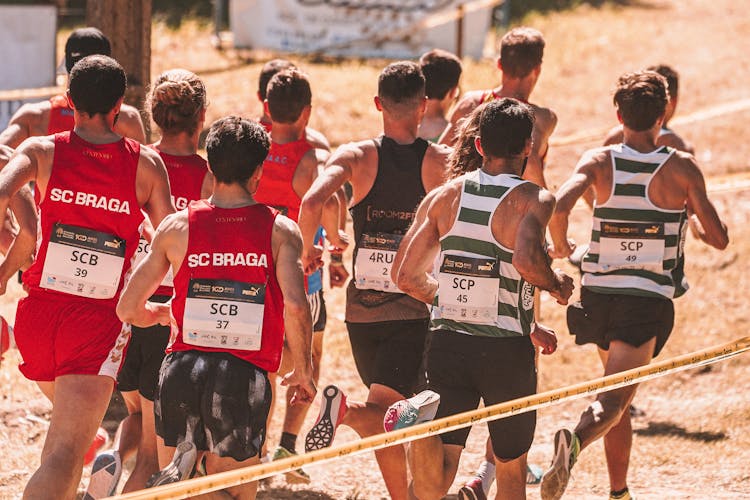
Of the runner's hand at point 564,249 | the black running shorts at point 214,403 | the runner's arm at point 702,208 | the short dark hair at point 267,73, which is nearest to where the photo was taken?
the black running shorts at point 214,403

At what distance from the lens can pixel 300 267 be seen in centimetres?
440

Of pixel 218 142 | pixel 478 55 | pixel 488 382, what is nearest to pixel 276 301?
pixel 218 142

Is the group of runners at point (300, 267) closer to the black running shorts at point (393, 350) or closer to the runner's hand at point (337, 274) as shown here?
the black running shorts at point (393, 350)

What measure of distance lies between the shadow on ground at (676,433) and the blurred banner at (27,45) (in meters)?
7.61

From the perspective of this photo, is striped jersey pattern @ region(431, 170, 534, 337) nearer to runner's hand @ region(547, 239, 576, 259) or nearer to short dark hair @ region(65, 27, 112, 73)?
runner's hand @ region(547, 239, 576, 259)

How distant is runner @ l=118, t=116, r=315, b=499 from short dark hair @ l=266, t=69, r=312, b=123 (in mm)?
1819

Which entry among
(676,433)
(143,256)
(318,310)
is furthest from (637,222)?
(676,433)

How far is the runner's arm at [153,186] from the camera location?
4.89m

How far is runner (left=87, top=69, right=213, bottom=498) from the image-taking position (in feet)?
17.2

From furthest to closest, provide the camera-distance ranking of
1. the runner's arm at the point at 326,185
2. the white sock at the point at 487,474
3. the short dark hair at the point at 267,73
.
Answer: the short dark hair at the point at 267,73 < the white sock at the point at 487,474 < the runner's arm at the point at 326,185

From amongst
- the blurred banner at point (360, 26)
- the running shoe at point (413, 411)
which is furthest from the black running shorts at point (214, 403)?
the blurred banner at point (360, 26)

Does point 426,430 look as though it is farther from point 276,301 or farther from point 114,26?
point 114,26

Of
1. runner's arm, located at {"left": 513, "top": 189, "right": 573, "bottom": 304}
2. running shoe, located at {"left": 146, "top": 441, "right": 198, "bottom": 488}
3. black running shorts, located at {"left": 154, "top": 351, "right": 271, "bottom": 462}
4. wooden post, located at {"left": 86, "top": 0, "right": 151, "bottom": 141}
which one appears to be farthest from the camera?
wooden post, located at {"left": 86, "top": 0, "right": 151, "bottom": 141}

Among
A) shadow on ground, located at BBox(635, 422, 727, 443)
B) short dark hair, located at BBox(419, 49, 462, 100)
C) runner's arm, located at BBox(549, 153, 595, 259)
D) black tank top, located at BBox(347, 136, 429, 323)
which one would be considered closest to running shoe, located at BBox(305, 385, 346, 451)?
black tank top, located at BBox(347, 136, 429, 323)
